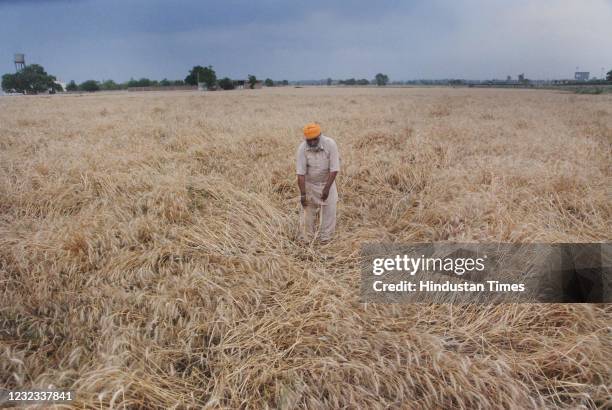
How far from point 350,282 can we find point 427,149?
4746 millimetres

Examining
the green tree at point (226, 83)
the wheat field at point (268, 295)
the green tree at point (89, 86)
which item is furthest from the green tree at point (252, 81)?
the wheat field at point (268, 295)

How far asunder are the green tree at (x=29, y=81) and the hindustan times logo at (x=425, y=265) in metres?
83.4

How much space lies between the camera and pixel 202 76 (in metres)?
78.2

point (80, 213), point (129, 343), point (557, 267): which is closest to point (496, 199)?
point (557, 267)

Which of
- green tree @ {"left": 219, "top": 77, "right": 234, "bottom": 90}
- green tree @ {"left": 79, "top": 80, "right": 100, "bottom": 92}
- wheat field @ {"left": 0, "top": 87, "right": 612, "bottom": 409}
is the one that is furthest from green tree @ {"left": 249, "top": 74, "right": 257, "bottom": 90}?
wheat field @ {"left": 0, "top": 87, "right": 612, "bottom": 409}

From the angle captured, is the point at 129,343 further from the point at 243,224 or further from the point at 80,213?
the point at 80,213

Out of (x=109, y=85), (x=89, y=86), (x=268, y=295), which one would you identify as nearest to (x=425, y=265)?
(x=268, y=295)

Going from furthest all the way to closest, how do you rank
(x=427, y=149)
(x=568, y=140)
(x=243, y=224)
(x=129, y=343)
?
1. (x=568, y=140)
2. (x=427, y=149)
3. (x=243, y=224)
4. (x=129, y=343)

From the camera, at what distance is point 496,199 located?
4.64 meters

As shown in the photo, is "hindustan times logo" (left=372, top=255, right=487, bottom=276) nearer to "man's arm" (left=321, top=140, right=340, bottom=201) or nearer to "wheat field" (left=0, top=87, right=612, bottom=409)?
"wheat field" (left=0, top=87, right=612, bottom=409)

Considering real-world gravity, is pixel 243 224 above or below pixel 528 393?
above

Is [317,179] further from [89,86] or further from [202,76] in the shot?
[89,86]

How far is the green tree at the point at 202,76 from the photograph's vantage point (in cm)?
7806

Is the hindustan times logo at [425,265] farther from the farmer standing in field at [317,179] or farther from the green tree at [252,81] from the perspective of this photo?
the green tree at [252,81]
